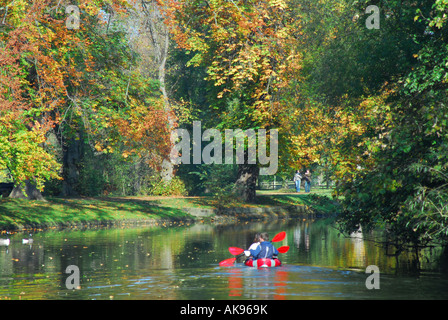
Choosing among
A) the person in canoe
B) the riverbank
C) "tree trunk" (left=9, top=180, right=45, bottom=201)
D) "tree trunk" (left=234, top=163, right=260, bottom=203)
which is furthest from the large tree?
the person in canoe

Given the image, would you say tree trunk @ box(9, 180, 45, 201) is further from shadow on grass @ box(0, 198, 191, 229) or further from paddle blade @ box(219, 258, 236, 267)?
paddle blade @ box(219, 258, 236, 267)

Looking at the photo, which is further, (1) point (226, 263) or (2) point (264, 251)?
(1) point (226, 263)

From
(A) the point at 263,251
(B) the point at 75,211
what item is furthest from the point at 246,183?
(A) the point at 263,251

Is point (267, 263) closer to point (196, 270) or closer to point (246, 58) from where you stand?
point (196, 270)

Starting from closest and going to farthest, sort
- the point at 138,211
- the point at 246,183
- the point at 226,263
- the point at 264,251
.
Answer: the point at 264,251 → the point at 226,263 → the point at 138,211 → the point at 246,183

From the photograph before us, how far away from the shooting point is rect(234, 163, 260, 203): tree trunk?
141 ft

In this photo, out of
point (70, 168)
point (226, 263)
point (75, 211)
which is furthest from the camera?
point (70, 168)

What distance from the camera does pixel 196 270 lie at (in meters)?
18.5

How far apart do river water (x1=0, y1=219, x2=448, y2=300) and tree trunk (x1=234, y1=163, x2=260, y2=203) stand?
14076 mm

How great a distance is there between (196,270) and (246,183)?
2448 cm

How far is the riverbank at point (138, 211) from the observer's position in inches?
1239

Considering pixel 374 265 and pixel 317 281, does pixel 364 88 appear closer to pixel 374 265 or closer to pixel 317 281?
pixel 374 265

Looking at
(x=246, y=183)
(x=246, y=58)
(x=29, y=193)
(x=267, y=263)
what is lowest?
(x=267, y=263)
